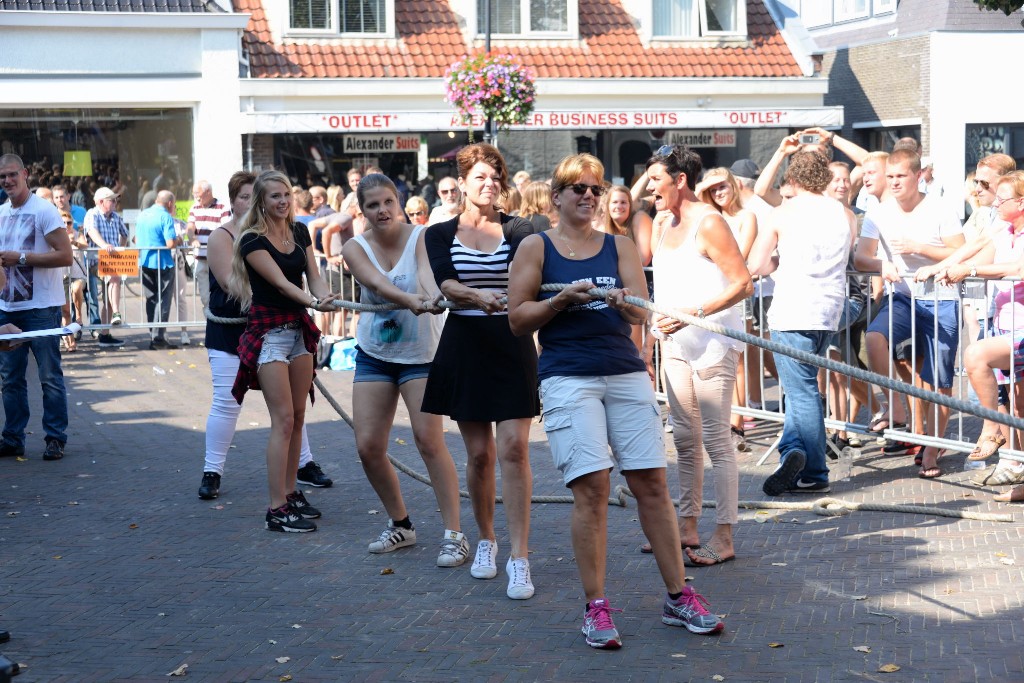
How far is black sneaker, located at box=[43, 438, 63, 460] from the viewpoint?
9227 mm

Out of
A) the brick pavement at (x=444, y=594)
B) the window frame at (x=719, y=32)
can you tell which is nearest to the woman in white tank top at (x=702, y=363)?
the brick pavement at (x=444, y=594)

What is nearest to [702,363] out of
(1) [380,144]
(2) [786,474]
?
(2) [786,474]

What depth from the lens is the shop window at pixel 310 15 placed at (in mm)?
23734

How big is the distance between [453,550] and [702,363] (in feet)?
5.06

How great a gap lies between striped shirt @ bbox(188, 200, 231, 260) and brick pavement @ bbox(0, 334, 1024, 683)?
22.9 feet

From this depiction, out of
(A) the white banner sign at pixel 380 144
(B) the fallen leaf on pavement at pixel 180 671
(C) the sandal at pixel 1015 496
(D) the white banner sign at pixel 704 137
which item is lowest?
(B) the fallen leaf on pavement at pixel 180 671

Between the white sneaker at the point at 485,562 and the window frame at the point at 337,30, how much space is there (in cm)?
1909

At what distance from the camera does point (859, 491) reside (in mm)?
7828

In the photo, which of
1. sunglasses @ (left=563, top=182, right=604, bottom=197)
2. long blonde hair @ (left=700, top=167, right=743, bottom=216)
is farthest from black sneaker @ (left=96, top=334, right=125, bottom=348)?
sunglasses @ (left=563, top=182, right=604, bottom=197)

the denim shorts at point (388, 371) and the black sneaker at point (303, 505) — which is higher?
the denim shorts at point (388, 371)

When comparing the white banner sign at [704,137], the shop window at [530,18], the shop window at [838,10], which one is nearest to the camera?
the shop window at [530,18]

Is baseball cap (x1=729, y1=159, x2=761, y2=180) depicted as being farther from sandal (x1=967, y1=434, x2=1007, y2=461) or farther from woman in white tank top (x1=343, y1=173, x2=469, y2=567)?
woman in white tank top (x1=343, y1=173, x2=469, y2=567)

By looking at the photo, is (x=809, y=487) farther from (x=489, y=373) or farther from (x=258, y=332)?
(x=258, y=332)

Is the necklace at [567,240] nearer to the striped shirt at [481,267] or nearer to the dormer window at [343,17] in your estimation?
the striped shirt at [481,267]
